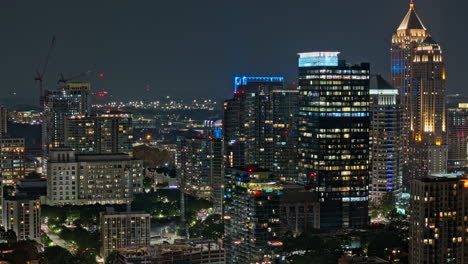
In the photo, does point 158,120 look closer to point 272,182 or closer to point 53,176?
point 53,176

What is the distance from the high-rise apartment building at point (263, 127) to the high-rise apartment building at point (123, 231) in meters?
10.0

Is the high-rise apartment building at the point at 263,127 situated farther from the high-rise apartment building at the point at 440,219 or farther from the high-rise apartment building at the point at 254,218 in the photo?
the high-rise apartment building at the point at 440,219

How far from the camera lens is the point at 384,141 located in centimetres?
5744

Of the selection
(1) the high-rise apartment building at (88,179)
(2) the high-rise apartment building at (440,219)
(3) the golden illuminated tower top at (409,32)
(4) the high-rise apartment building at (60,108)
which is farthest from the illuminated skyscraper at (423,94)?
(2) the high-rise apartment building at (440,219)

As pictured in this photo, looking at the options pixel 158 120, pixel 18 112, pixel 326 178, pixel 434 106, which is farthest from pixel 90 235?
pixel 158 120

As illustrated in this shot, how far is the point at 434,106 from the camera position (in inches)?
2726

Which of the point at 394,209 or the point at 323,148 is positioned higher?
the point at 323,148

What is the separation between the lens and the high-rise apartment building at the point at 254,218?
4057cm

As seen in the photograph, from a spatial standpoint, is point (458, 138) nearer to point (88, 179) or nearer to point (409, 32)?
point (409, 32)

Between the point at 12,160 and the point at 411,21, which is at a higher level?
the point at 411,21

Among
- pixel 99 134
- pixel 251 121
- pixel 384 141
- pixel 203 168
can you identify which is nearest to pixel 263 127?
pixel 251 121

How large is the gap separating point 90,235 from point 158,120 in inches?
2796

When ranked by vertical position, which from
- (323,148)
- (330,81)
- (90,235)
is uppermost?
(330,81)

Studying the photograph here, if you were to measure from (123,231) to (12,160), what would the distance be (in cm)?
2568
